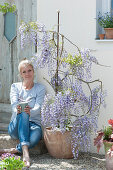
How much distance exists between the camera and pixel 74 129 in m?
4.02

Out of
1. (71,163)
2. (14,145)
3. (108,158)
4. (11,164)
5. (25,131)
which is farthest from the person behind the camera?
(14,145)

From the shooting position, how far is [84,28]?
14.3ft

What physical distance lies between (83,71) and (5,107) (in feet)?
4.86

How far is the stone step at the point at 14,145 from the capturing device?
14.6 feet

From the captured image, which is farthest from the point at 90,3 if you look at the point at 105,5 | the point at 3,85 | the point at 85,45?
the point at 3,85

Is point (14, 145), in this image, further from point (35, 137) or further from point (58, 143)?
point (58, 143)

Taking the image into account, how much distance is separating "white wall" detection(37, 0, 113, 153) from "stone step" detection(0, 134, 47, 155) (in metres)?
0.58

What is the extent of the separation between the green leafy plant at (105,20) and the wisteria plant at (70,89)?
1.28ft

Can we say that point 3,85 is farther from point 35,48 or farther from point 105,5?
point 105,5


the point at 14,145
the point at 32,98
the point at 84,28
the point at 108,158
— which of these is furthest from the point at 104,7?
the point at 14,145

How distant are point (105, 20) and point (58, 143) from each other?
143 cm

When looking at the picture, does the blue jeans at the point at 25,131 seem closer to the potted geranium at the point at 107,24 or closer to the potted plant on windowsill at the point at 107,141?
the potted plant on windowsill at the point at 107,141

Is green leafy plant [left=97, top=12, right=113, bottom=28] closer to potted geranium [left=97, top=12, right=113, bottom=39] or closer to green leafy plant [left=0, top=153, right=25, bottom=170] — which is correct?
potted geranium [left=97, top=12, right=113, bottom=39]

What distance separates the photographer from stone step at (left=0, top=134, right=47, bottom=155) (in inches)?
175
